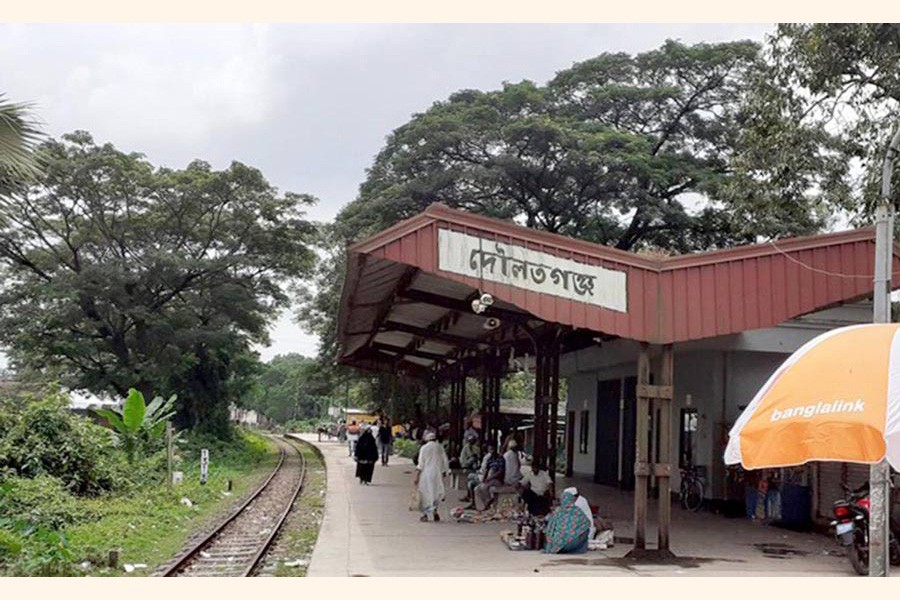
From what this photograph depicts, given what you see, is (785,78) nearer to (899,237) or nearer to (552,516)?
(899,237)

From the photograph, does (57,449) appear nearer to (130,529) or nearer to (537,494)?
(130,529)

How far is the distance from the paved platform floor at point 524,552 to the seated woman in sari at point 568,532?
212 mm

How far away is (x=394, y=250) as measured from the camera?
41.5 feet

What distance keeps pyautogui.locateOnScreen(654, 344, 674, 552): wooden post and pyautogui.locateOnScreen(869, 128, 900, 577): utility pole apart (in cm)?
368

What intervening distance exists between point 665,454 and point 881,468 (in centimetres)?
478

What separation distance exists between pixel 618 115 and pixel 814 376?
33314mm

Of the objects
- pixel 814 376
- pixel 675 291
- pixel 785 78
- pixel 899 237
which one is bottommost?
pixel 814 376

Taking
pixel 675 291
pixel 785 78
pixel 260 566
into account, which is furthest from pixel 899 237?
pixel 260 566

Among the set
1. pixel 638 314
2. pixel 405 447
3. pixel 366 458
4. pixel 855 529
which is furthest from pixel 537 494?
pixel 405 447

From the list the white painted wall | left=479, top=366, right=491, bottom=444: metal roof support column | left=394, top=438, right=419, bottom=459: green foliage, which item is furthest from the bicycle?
left=394, top=438, right=419, bottom=459: green foliage

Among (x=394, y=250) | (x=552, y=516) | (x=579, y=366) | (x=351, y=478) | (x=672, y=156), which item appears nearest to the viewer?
(x=394, y=250)

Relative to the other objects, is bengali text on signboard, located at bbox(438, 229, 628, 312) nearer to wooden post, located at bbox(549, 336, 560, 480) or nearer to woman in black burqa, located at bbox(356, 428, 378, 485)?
wooden post, located at bbox(549, 336, 560, 480)

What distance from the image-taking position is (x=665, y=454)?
1327cm

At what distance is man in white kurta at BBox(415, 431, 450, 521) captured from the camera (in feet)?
56.2
